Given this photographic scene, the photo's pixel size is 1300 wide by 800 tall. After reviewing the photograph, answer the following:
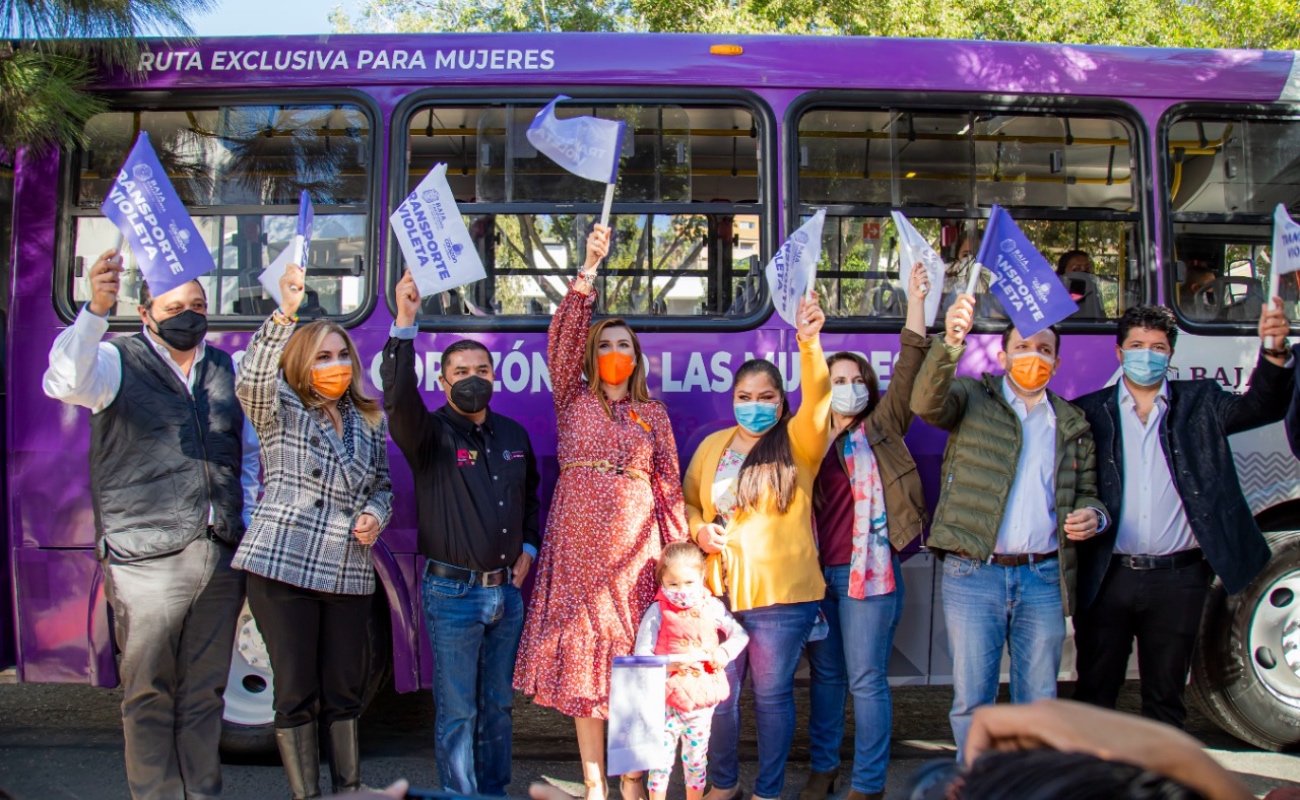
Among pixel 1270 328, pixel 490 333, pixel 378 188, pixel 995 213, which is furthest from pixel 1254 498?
pixel 378 188

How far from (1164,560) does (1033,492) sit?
22.8 inches

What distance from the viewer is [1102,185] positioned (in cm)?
496

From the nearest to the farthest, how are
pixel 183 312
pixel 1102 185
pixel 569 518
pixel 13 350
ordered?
pixel 183 312 < pixel 569 518 < pixel 13 350 < pixel 1102 185

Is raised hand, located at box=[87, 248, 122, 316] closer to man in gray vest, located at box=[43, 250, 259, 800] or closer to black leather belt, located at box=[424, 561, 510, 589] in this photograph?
man in gray vest, located at box=[43, 250, 259, 800]

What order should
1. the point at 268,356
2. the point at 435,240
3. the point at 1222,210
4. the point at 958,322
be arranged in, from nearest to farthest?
the point at 268,356 → the point at 958,322 → the point at 435,240 → the point at 1222,210

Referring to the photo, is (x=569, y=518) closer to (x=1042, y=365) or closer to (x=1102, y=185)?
(x=1042, y=365)

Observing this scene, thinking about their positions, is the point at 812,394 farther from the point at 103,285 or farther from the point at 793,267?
the point at 103,285

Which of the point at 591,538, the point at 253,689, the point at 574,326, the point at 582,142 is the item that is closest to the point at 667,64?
the point at 582,142

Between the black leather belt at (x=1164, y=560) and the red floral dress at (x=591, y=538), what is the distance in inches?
68.0

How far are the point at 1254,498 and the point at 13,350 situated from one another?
5595 millimetres

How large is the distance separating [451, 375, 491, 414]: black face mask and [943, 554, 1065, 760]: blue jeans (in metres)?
1.94

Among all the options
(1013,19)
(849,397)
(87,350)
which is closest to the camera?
(87,350)

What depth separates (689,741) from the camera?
403 centimetres

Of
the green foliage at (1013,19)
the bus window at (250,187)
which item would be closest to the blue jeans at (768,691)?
the bus window at (250,187)
